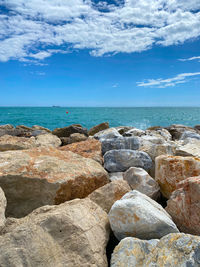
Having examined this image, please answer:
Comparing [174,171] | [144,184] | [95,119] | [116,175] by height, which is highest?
[174,171]

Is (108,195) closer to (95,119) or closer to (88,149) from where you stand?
(88,149)

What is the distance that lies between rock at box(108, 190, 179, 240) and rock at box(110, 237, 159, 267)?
7.8 inches

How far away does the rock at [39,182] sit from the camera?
135 inches

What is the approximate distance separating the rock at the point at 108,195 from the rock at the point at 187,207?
2.34ft

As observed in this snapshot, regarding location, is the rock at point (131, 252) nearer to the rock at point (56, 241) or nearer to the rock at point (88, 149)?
the rock at point (56, 241)

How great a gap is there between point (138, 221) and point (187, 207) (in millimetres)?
741

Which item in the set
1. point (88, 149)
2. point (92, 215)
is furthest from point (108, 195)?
point (88, 149)

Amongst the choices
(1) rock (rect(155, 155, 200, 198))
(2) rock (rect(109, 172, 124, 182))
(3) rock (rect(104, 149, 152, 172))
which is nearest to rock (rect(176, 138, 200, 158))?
(3) rock (rect(104, 149, 152, 172))

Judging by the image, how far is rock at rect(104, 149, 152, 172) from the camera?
483cm

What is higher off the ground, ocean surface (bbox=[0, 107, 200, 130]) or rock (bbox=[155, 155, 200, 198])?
rock (bbox=[155, 155, 200, 198])

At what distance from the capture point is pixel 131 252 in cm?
211

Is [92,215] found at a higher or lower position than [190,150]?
lower

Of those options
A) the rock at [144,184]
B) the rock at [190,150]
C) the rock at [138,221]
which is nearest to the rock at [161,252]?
the rock at [138,221]

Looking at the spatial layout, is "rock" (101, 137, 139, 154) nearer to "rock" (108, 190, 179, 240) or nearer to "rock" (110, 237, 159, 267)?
"rock" (108, 190, 179, 240)
